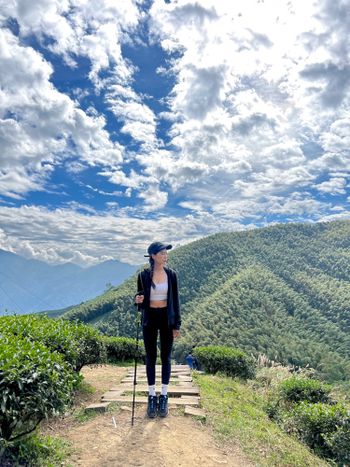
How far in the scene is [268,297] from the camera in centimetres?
8312

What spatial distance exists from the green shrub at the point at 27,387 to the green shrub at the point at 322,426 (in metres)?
4.69

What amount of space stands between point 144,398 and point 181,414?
0.89 meters

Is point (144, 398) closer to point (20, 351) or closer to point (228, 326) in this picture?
point (20, 351)

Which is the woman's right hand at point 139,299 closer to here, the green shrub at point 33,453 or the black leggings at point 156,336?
the black leggings at point 156,336

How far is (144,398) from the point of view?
6250mm

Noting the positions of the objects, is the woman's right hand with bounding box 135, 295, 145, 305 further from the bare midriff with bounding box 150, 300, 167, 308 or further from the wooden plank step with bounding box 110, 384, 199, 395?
the wooden plank step with bounding box 110, 384, 199, 395

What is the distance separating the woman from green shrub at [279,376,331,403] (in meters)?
4.59

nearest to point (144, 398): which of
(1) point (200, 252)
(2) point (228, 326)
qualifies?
(2) point (228, 326)

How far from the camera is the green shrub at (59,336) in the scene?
585 cm

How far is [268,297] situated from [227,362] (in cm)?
7404

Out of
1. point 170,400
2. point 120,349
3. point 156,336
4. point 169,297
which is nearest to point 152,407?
point 170,400

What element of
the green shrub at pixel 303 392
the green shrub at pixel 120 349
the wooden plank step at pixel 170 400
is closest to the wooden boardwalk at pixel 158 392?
the wooden plank step at pixel 170 400

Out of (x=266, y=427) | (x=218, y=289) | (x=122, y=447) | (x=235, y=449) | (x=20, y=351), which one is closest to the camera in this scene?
(x=20, y=351)

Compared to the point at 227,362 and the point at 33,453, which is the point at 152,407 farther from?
the point at 227,362
